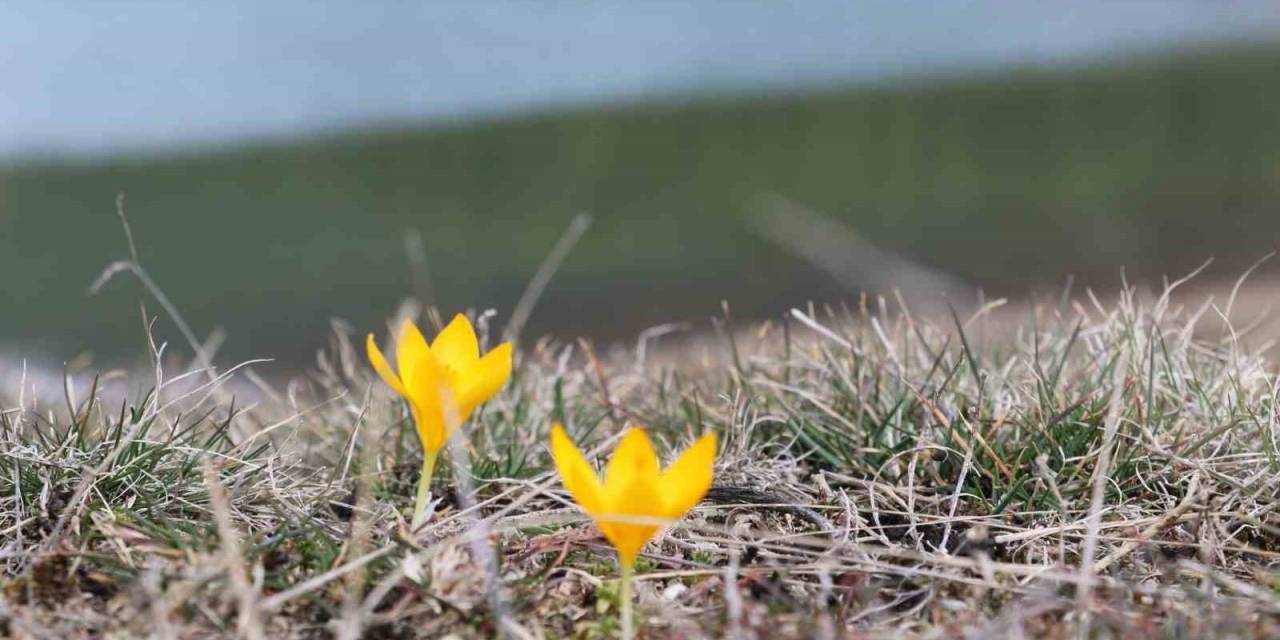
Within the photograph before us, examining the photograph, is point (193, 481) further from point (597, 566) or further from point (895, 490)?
point (895, 490)

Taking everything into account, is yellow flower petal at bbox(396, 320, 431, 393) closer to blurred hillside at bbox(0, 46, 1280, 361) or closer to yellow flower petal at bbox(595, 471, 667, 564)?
yellow flower petal at bbox(595, 471, 667, 564)

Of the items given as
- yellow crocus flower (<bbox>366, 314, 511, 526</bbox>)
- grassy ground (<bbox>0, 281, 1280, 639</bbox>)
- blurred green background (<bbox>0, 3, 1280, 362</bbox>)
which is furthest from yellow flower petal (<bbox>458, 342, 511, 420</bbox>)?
blurred green background (<bbox>0, 3, 1280, 362</bbox>)

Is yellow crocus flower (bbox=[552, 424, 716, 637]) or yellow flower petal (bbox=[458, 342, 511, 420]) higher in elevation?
yellow flower petal (bbox=[458, 342, 511, 420])

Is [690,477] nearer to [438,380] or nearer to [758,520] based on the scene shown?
[438,380]

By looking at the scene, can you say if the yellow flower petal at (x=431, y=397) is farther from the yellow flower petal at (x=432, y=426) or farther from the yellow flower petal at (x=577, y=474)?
the yellow flower petal at (x=577, y=474)

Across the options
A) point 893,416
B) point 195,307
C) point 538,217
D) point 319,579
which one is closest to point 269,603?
point 319,579

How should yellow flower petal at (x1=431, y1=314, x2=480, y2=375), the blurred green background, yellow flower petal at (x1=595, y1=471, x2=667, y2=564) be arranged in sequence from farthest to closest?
the blurred green background, yellow flower petal at (x1=431, y1=314, x2=480, y2=375), yellow flower petal at (x1=595, y1=471, x2=667, y2=564)

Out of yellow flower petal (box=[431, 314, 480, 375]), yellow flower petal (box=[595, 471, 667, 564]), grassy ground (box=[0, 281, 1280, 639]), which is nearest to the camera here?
yellow flower petal (box=[595, 471, 667, 564])

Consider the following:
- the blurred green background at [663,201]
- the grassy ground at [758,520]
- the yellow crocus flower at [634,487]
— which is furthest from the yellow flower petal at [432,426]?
the blurred green background at [663,201]
